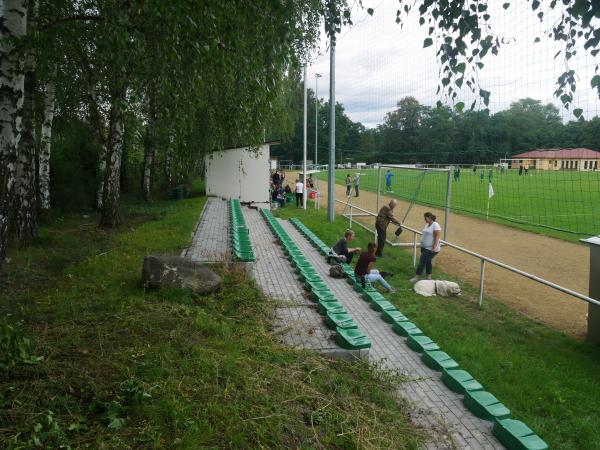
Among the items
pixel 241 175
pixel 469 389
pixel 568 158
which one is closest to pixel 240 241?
pixel 469 389

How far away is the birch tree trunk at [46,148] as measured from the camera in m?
12.2

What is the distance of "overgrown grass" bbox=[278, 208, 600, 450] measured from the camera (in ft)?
15.0

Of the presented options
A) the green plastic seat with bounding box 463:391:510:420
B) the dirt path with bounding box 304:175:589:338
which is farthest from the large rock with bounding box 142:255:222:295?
the dirt path with bounding box 304:175:589:338

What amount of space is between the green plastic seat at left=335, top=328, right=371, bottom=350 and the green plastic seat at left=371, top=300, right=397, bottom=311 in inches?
65.4

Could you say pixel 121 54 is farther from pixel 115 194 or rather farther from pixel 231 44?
pixel 115 194

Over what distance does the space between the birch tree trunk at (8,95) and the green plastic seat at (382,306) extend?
192 inches

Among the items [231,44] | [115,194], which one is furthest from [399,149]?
[231,44]

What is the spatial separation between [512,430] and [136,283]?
15.7 feet

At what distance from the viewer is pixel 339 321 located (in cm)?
554

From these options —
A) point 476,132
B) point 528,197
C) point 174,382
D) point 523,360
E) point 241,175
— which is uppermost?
point 476,132

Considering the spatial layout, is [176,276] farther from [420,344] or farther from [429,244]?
[429,244]

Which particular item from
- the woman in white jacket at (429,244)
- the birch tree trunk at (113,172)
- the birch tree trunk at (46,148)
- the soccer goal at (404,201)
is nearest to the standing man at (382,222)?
the soccer goal at (404,201)

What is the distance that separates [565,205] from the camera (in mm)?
25219

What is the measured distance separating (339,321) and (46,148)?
10.9 m
